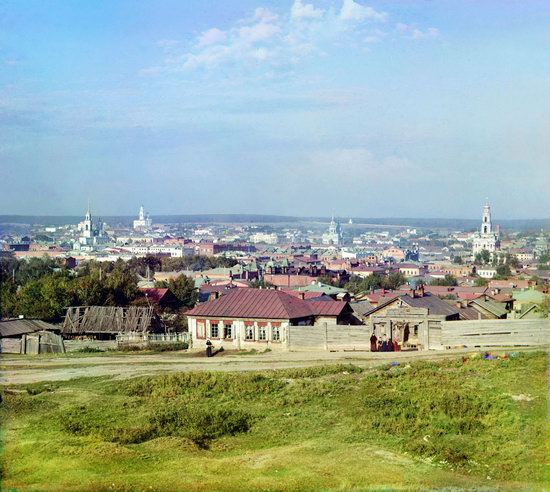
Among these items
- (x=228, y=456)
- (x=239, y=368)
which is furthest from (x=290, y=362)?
(x=228, y=456)

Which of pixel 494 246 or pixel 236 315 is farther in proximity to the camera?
pixel 494 246

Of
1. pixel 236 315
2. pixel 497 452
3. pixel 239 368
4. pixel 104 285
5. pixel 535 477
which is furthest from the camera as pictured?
pixel 104 285

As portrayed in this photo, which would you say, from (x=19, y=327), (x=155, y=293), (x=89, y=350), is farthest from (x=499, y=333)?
(x=155, y=293)

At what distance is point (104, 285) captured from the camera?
48406 mm

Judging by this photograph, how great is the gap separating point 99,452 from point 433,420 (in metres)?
7.29

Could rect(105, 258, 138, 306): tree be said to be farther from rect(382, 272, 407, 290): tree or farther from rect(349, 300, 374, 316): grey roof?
rect(382, 272, 407, 290): tree

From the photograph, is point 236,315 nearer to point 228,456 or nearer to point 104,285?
point 104,285

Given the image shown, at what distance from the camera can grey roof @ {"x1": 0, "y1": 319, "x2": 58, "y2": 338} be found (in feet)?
123

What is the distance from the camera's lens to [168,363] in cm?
2962

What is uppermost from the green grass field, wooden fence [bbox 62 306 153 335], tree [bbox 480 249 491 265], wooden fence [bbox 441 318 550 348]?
wooden fence [bbox 441 318 550 348]

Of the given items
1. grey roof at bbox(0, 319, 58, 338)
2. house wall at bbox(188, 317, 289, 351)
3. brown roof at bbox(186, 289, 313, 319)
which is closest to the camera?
house wall at bbox(188, 317, 289, 351)

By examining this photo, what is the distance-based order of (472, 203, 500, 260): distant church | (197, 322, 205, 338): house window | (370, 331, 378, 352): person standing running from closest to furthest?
1. (370, 331, 378, 352): person standing
2. (197, 322, 205, 338): house window
3. (472, 203, 500, 260): distant church

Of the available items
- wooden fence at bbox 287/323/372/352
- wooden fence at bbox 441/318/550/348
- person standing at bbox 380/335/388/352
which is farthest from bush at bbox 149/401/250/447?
wooden fence at bbox 441/318/550/348

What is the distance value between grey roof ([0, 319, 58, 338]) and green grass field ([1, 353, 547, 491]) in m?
13.8
